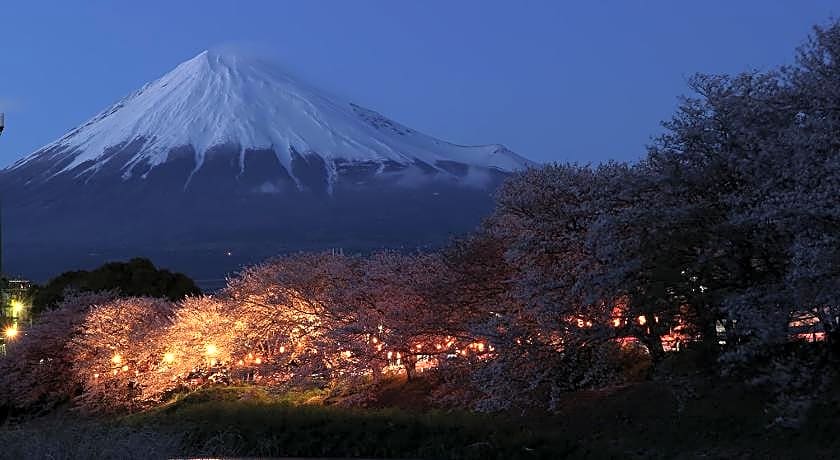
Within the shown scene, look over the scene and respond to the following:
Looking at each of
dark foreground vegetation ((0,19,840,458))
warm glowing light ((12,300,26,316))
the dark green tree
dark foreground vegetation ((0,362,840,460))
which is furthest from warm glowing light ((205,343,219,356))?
warm glowing light ((12,300,26,316))

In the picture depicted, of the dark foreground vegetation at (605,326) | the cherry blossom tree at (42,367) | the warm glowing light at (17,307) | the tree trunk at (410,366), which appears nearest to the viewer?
the dark foreground vegetation at (605,326)

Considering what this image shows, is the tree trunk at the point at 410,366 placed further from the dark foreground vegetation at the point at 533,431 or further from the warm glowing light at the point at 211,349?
the warm glowing light at the point at 211,349

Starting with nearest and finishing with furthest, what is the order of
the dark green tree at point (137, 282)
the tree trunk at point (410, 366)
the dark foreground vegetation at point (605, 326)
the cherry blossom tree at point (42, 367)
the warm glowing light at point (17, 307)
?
1. the dark foreground vegetation at point (605, 326)
2. the tree trunk at point (410, 366)
3. the cherry blossom tree at point (42, 367)
4. the dark green tree at point (137, 282)
5. the warm glowing light at point (17, 307)

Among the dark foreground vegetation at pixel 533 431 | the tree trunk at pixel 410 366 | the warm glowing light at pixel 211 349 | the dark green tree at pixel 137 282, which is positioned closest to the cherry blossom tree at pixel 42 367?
the warm glowing light at pixel 211 349

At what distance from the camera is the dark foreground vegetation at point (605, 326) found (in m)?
15.0

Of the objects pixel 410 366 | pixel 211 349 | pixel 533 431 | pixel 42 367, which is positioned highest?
pixel 42 367

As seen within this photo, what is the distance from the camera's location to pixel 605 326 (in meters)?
18.0

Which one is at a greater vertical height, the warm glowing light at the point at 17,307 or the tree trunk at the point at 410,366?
the warm glowing light at the point at 17,307

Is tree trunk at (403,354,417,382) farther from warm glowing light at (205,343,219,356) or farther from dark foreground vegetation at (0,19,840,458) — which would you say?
warm glowing light at (205,343,219,356)

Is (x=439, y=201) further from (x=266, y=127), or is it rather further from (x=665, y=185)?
(x=665, y=185)

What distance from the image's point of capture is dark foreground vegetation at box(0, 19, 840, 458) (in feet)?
49.2

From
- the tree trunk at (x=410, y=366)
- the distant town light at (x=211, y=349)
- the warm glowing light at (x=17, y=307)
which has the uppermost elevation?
the warm glowing light at (x=17, y=307)

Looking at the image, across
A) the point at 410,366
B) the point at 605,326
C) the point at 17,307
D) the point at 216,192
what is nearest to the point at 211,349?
the point at 410,366

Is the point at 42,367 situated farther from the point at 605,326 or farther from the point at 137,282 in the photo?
the point at 605,326
